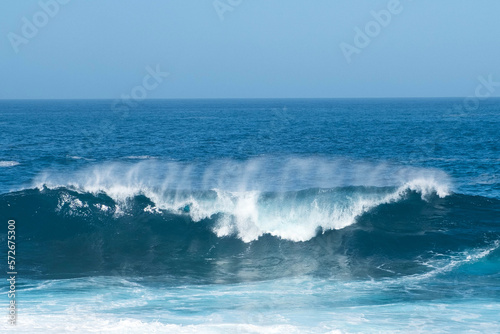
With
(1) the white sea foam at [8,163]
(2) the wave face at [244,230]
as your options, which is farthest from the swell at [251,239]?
(1) the white sea foam at [8,163]

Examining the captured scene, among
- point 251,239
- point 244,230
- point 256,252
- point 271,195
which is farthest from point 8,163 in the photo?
point 256,252

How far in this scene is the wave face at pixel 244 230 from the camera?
57.9 ft

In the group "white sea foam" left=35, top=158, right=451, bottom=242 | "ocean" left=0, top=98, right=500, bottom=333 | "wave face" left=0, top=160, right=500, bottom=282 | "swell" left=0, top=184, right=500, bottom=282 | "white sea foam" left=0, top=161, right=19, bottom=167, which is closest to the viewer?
"ocean" left=0, top=98, right=500, bottom=333

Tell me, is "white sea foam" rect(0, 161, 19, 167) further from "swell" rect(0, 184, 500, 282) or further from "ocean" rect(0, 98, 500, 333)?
"swell" rect(0, 184, 500, 282)

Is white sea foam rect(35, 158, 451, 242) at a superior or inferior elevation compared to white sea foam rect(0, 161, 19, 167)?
superior

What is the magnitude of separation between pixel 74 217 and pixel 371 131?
2150 inches

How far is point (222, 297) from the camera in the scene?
47.5ft

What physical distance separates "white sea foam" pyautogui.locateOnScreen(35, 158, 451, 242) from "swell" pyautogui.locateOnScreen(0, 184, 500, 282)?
0.26ft

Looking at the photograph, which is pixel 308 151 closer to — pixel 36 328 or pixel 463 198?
pixel 463 198

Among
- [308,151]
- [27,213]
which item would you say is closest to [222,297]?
[27,213]

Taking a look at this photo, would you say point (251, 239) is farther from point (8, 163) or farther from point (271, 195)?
point (8, 163)

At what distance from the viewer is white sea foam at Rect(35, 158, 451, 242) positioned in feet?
70.3

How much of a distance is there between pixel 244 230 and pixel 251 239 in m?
0.68

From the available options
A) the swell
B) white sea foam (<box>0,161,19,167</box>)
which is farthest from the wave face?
white sea foam (<box>0,161,19,167</box>)
